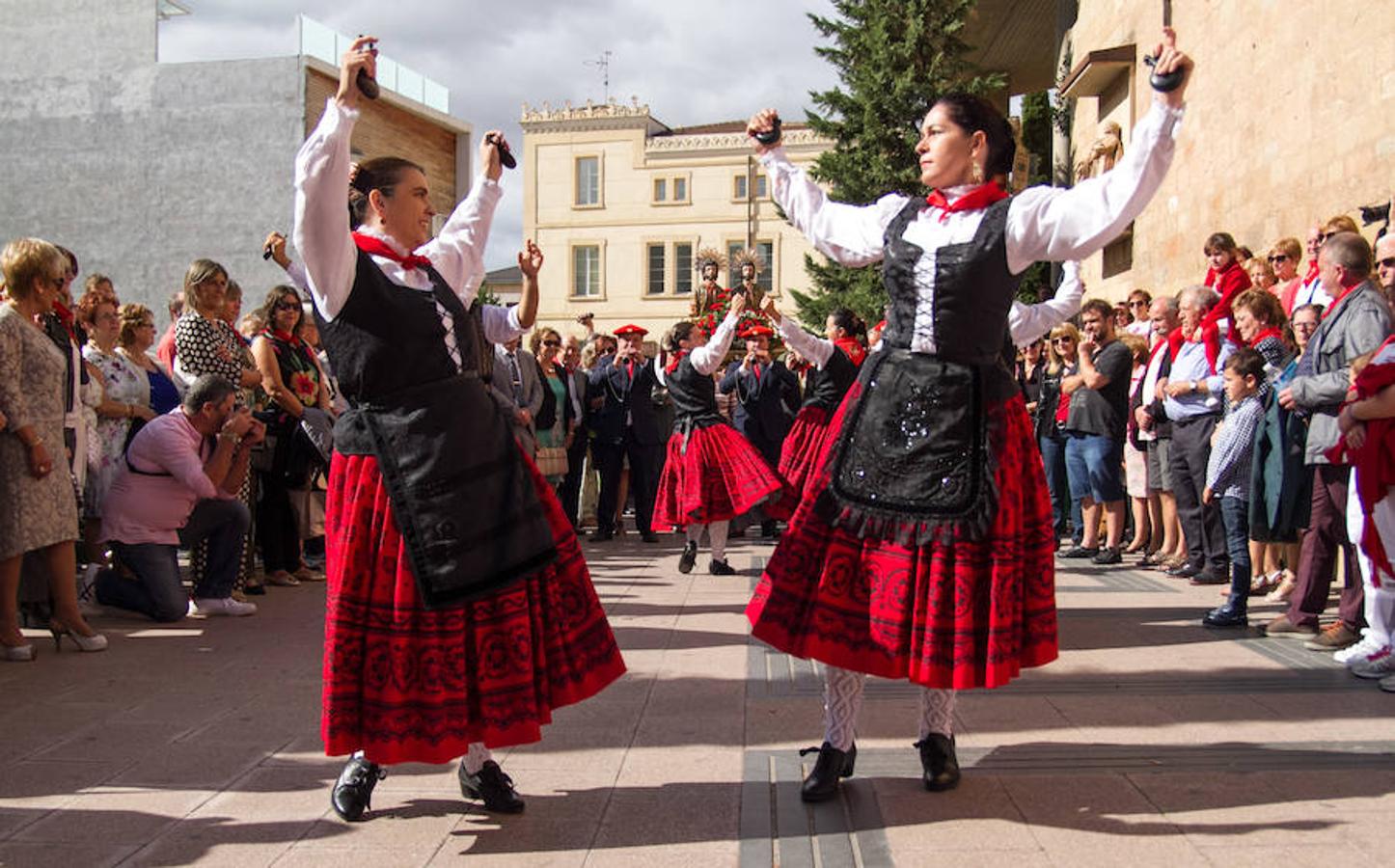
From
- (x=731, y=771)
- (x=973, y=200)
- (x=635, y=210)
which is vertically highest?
(x=635, y=210)

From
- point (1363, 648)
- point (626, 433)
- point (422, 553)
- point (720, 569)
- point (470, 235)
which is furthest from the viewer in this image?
point (626, 433)

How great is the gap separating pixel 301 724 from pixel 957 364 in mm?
2771

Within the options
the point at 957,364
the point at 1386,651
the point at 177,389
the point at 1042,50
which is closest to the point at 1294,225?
the point at 1386,651

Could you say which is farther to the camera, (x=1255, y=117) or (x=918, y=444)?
(x=1255, y=117)

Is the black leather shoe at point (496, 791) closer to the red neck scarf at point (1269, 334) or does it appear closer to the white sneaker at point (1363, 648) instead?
the white sneaker at point (1363, 648)

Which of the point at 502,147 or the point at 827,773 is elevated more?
the point at 502,147

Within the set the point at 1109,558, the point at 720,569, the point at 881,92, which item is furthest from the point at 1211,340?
the point at 881,92

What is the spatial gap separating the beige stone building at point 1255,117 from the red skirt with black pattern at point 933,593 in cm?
654

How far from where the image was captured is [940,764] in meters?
3.71

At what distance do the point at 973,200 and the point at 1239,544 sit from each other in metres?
3.85

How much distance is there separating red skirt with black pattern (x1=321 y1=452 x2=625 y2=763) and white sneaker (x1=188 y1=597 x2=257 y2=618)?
3.95 metres

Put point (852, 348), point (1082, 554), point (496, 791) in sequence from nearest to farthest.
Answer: point (496, 791) → point (852, 348) → point (1082, 554)

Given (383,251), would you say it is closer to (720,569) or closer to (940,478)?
(940,478)

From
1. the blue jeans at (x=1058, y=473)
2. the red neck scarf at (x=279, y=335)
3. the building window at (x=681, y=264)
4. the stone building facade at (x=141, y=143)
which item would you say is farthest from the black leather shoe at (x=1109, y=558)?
the building window at (x=681, y=264)
